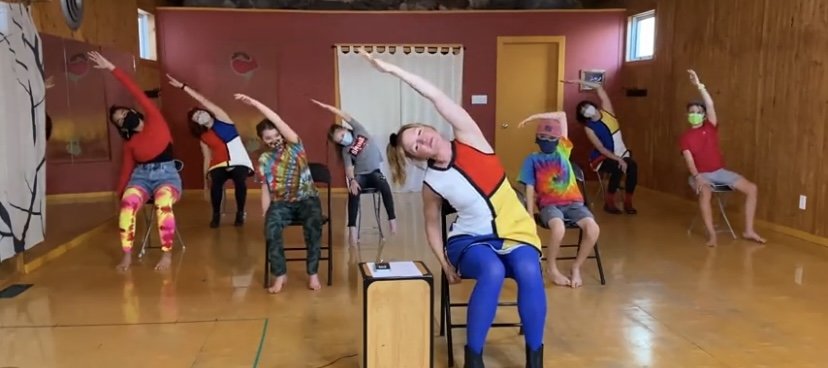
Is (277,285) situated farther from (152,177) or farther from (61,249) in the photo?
(61,249)

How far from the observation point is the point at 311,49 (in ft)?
26.2

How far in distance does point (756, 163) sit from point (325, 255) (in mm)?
3884

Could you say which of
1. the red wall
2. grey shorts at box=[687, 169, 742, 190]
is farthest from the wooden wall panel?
the red wall

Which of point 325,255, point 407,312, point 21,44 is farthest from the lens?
point 325,255

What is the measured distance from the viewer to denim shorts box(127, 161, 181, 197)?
4.60 metres

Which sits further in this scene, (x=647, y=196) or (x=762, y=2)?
(x=647, y=196)

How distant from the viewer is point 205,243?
538cm

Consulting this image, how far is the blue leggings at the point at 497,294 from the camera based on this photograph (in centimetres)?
265

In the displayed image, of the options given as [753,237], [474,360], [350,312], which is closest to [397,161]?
[474,360]

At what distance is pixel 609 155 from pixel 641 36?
2.05 m

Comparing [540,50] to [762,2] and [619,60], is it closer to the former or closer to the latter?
[619,60]

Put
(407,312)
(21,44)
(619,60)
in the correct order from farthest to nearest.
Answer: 1. (619,60)
2. (21,44)
3. (407,312)

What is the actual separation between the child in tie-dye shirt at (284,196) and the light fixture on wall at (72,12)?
241 cm

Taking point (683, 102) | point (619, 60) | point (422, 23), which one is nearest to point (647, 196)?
point (683, 102)
